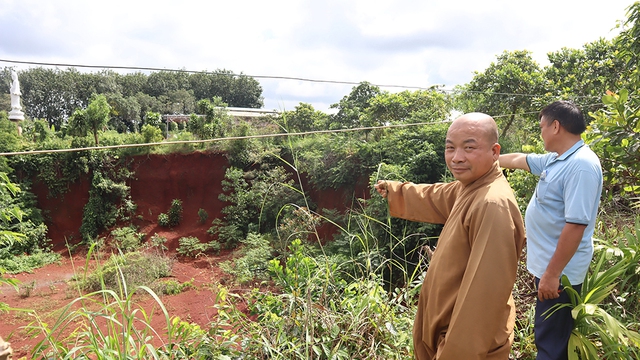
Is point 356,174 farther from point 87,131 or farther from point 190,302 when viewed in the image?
point 87,131

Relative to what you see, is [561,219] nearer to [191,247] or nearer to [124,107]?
[191,247]

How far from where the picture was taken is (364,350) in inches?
65.9

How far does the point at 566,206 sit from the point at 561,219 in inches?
3.6

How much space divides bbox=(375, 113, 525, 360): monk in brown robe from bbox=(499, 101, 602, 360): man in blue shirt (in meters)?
0.43

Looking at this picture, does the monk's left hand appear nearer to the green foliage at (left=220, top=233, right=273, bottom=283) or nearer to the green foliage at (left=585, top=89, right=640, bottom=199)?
the green foliage at (left=585, top=89, right=640, bottom=199)

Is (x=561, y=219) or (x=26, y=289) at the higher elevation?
(x=561, y=219)

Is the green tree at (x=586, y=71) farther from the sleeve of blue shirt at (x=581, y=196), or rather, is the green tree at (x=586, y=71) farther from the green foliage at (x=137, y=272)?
the green foliage at (x=137, y=272)

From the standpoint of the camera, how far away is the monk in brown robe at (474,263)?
1040 mm

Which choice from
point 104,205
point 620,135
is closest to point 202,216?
point 104,205

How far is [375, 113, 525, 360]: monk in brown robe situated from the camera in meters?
1.04

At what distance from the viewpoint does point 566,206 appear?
1.47 m

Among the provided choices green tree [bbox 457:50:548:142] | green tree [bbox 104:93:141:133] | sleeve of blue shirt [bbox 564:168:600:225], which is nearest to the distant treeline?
green tree [bbox 104:93:141:133]

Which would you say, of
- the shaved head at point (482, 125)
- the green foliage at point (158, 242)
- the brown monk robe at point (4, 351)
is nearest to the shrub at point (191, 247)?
the green foliage at point (158, 242)

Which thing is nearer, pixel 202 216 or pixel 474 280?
pixel 474 280
